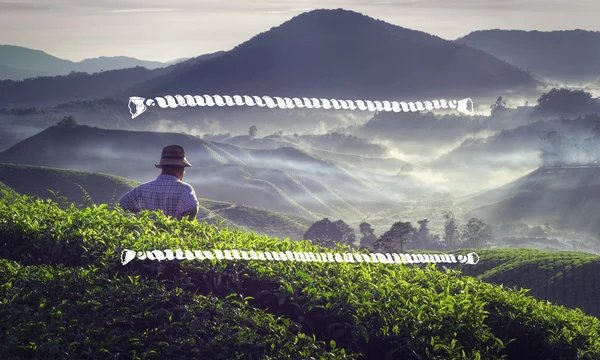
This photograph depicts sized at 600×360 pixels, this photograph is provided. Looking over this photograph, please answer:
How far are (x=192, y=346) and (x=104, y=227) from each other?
2863mm

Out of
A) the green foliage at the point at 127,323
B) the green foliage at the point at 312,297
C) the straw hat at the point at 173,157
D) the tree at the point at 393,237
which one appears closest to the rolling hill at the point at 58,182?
Answer: the tree at the point at 393,237

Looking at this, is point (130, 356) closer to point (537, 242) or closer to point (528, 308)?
point (528, 308)

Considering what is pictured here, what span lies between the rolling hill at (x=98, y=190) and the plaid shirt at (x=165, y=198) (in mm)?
94919

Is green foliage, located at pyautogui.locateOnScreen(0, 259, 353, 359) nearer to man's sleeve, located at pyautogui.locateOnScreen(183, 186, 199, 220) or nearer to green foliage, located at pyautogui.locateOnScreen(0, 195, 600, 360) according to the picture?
green foliage, located at pyautogui.locateOnScreen(0, 195, 600, 360)

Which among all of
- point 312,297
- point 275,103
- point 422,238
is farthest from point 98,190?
point 312,297

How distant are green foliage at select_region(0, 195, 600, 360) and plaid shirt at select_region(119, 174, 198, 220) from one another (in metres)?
1.41

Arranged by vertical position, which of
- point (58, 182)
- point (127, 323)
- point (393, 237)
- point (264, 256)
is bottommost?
point (58, 182)

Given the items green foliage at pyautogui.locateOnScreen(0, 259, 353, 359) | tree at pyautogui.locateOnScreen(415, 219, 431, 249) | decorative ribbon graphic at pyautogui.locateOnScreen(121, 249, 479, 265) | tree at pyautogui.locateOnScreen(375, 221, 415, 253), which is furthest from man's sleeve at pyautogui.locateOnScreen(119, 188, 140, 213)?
tree at pyautogui.locateOnScreen(415, 219, 431, 249)

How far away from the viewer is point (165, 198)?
406 inches

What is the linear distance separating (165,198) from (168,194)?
0.08 m

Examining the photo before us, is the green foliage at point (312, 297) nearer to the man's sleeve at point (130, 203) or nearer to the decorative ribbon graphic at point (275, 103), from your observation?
the man's sleeve at point (130, 203)

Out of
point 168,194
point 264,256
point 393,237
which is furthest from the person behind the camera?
point 393,237

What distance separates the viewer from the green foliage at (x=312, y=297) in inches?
256

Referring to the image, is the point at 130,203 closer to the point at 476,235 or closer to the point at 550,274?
the point at 550,274
